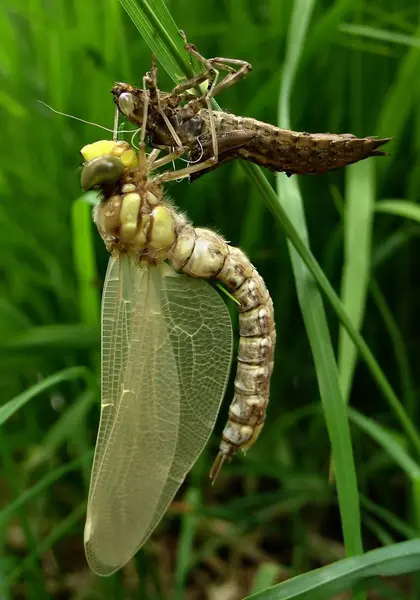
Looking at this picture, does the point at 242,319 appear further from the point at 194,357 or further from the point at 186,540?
the point at 186,540

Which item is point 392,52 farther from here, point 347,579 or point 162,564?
point 162,564

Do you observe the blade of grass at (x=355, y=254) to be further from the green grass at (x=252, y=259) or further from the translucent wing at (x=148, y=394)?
the translucent wing at (x=148, y=394)

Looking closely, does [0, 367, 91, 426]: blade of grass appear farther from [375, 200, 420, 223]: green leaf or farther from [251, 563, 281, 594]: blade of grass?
[375, 200, 420, 223]: green leaf

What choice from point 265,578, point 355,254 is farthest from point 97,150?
point 265,578

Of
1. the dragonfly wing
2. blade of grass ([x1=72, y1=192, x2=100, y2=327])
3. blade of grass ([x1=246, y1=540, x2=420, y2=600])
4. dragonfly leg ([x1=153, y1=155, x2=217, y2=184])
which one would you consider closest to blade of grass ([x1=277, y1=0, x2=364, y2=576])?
blade of grass ([x1=246, y1=540, x2=420, y2=600])

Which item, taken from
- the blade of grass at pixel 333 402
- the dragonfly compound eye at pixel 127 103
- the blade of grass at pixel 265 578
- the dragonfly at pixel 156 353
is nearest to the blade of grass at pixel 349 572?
the blade of grass at pixel 333 402

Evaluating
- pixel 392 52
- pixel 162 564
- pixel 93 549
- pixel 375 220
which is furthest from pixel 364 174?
pixel 162 564
